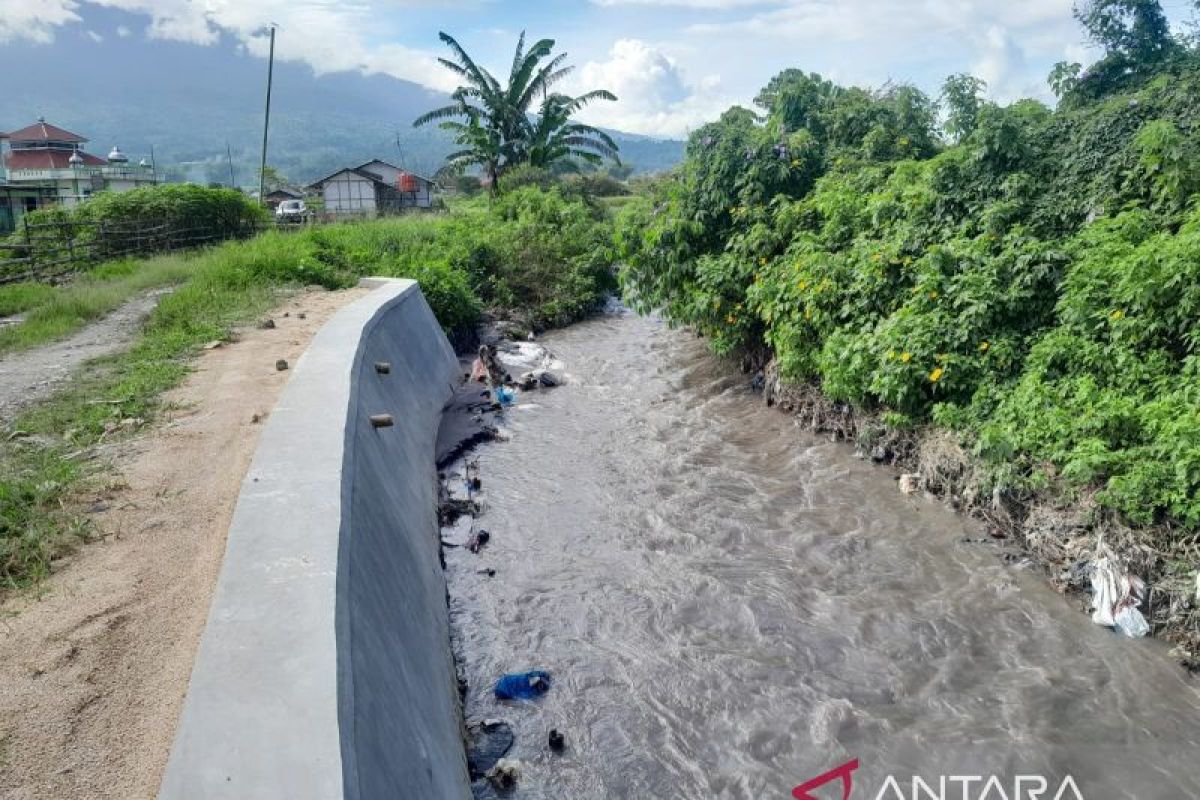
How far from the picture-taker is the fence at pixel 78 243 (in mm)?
15734

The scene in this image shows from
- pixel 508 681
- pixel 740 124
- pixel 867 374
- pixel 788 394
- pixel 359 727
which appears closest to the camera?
pixel 359 727

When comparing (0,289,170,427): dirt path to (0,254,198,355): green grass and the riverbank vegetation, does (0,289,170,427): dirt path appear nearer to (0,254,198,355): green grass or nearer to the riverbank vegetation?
(0,254,198,355): green grass

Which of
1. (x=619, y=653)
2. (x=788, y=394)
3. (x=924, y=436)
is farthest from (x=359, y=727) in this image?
(x=788, y=394)

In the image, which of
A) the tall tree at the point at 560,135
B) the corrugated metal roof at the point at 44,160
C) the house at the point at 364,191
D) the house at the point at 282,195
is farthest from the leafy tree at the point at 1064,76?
the corrugated metal roof at the point at 44,160

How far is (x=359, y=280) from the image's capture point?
575 inches

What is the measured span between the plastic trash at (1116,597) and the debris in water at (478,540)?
17.2 feet

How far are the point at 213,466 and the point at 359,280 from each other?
965cm

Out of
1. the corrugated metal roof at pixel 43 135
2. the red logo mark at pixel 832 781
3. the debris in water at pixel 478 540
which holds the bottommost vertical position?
the red logo mark at pixel 832 781

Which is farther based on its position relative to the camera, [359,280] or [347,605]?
[359,280]

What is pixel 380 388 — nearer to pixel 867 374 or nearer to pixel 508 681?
pixel 508 681

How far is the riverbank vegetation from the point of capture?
615 cm

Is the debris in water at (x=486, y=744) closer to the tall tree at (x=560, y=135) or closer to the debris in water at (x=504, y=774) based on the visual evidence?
the debris in water at (x=504, y=774)

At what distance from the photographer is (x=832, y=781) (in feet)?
15.3

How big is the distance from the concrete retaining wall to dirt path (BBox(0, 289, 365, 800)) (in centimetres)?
31
